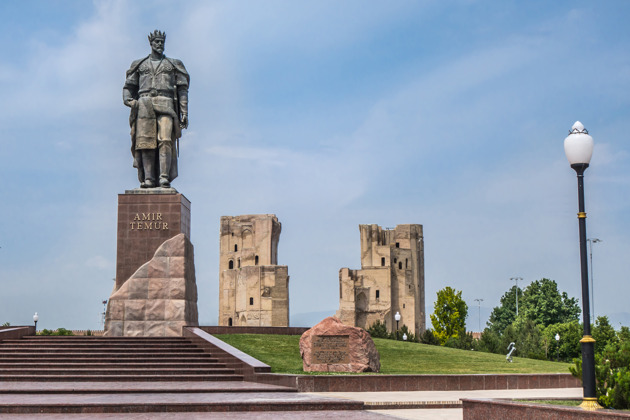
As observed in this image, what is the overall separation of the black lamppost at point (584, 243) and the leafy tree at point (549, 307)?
198 feet

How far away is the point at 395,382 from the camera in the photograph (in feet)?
45.3

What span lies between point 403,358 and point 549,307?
171 ft

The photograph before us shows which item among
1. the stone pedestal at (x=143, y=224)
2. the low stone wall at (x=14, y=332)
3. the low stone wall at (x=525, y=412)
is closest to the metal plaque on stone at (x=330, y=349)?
the low stone wall at (x=525, y=412)

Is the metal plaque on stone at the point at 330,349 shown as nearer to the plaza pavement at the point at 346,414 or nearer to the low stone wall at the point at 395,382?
the low stone wall at the point at 395,382

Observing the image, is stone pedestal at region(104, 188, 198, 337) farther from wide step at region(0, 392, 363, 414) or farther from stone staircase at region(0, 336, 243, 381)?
wide step at region(0, 392, 363, 414)

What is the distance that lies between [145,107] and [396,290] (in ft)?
206

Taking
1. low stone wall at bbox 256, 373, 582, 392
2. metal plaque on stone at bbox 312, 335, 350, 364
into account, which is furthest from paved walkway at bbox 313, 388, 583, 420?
metal plaque on stone at bbox 312, 335, 350, 364

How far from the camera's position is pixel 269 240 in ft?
262

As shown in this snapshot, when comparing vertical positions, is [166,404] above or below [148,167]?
below

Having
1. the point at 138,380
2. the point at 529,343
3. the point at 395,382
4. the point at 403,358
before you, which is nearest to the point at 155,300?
the point at 138,380

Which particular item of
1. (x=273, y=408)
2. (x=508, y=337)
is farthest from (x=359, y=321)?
(x=273, y=408)

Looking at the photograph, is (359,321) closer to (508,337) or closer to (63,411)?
(508,337)

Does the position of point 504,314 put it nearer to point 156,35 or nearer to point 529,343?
point 529,343

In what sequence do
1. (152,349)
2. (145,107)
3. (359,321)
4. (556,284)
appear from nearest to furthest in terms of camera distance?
(152,349), (145,107), (556,284), (359,321)
